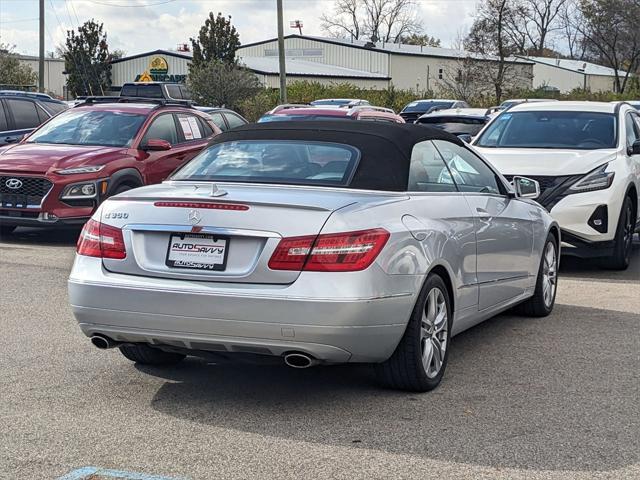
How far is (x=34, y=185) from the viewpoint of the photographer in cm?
1246

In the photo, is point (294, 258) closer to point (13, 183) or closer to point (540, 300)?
point (540, 300)

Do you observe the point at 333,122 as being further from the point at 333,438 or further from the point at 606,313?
the point at 606,313

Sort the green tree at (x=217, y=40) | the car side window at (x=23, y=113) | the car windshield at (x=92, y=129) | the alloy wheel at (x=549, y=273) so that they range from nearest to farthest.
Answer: the alloy wheel at (x=549, y=273) < the car windshield at (x=92, y=129) < the car side window at (x=23, y=113) < the green tree at (x=217, y=40)

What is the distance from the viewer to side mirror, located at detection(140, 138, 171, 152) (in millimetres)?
13234

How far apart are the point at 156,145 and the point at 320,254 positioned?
327 inches

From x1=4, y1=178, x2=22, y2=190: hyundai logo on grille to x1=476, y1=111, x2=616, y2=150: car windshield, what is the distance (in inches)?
215

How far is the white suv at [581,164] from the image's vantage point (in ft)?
35.1

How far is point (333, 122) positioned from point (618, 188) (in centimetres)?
515

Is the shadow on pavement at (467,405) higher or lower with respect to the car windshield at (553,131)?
lower

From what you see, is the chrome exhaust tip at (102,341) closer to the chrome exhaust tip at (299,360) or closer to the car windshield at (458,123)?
the chrome exhaust tip at (299,360)

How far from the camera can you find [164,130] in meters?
14.2

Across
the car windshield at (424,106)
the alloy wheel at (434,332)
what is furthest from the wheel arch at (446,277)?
the car windshield at (424,106)

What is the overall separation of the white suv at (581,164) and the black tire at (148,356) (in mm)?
5290

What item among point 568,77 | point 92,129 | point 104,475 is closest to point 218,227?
point 104,475
